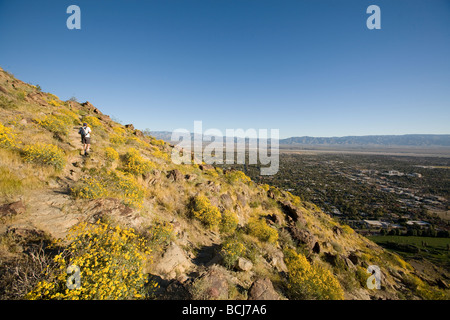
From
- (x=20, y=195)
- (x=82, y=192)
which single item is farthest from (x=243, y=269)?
(x=20, y=195)

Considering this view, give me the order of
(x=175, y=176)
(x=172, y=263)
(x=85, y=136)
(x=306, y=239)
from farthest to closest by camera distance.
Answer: (x=175, y=176) → (x=306, y=239) → (x=85, y=136) → (x=172, y=263)

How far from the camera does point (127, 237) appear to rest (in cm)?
501

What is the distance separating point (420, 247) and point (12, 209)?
50633mm

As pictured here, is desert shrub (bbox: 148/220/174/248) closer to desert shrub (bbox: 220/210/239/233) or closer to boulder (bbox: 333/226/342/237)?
desert shrub (bbox: 220/210/239/233)

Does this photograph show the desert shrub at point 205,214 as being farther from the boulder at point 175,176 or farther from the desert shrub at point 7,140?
the desert shrub at point 7,140

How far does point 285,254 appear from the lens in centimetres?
892

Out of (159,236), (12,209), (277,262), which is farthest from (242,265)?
(12,209)

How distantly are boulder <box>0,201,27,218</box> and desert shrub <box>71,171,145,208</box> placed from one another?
1.35m

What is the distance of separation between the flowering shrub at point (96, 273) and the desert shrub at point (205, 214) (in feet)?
14.8

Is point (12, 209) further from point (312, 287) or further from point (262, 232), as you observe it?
point (262, 232)

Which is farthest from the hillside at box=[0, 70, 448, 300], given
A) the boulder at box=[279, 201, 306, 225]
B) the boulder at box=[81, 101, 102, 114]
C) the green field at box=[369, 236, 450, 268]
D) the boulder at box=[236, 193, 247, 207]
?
the green field at box=[369, 236, 450, 268]

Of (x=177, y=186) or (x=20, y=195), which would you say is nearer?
(x=20, y=195)
